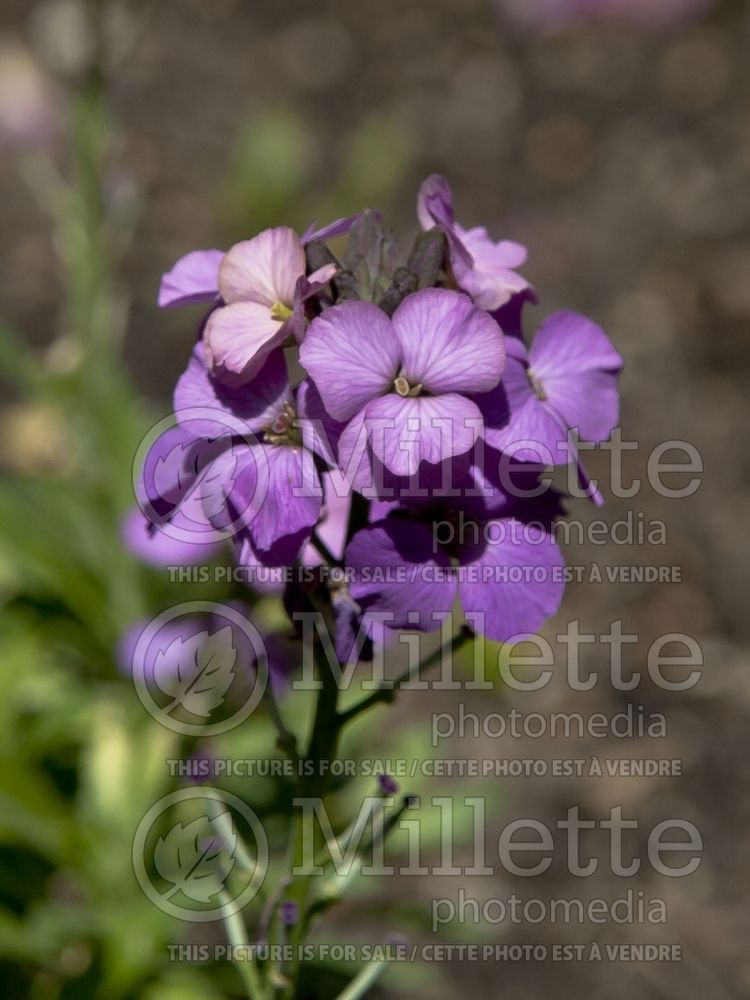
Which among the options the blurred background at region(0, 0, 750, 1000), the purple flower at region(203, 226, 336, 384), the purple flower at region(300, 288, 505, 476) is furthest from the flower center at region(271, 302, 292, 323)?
the blurred background at region(0, 0, 750, 1000)

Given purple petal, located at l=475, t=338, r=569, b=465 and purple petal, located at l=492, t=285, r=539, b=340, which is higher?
purple petal, located at l=492, t=285, r=539, b=340

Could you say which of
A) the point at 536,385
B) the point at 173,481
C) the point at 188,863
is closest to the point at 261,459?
the point at 173,481

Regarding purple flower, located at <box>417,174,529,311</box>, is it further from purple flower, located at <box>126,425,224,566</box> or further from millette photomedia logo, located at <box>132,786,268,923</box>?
millette photomedia logo, located at <box>132,786,268,923</box>

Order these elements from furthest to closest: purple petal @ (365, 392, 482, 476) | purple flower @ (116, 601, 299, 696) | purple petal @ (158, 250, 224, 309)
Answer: purple flower @ (116, 601, 299, 696), purple petal @ (158, 250, 224, 309), purple petal @ (365, 392, 482, 476)

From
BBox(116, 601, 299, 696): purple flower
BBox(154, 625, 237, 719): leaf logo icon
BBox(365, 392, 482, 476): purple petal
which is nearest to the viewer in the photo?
BBox(365, 392, 482, 476): purple petal

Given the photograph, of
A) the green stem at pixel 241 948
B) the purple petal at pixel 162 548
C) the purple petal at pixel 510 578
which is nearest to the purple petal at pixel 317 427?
the purple petal at pixel 510 578

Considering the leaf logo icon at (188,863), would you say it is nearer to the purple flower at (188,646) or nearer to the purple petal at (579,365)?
the purple flower at (188,646)
